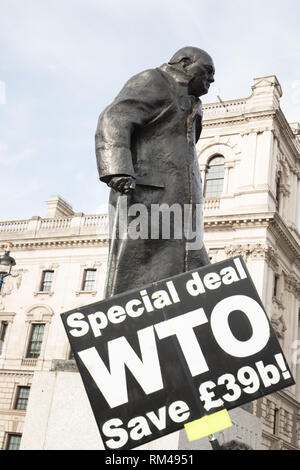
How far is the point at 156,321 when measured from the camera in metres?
2.37

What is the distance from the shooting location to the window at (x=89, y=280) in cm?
3547

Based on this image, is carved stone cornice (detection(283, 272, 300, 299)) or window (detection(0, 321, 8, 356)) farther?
window (detection(0, 321, 8, 356))

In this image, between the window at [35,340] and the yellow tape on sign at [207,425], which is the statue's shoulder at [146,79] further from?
the window at [35,340]

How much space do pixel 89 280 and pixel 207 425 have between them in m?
33.8

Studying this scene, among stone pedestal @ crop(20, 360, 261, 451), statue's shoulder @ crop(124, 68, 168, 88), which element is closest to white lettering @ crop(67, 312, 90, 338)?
stone pedestal @ crop(20, 360, 261, 451)

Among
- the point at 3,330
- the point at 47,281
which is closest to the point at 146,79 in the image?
the point at 47,281

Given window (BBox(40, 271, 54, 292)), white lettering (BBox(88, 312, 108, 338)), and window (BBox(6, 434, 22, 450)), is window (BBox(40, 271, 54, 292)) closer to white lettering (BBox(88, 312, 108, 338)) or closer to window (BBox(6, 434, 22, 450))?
window (BBox(6, 434, 22, 450))

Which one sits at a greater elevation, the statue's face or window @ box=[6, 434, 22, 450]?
window @ box=[6, 434, 22, 450]

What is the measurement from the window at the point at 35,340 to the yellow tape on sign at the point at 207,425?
33.9 m

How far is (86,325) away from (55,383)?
1.17 m

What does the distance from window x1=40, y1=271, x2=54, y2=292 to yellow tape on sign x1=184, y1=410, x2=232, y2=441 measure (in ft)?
115

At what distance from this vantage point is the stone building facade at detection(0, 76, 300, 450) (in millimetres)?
32562

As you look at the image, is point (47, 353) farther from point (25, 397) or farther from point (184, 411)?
point (184, 411)

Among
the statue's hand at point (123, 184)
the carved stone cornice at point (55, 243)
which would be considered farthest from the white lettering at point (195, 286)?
the carved stone cornice at point (55, 243)
